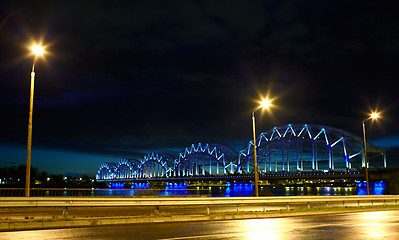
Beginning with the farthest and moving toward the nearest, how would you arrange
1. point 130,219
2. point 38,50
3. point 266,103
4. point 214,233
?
point 266,103 → point 38,50 → point 130,219 → point 214,233

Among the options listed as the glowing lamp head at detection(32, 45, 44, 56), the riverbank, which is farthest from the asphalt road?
the glowing lamp head at detection(32, 45, 44, 56)

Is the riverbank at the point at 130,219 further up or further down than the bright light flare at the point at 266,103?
further down

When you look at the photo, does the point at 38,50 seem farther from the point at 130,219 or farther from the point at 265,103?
the point at 265,103

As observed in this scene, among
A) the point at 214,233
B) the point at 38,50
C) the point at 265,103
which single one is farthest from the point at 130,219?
the point at 265,103

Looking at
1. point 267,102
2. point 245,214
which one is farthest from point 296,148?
point 245,214

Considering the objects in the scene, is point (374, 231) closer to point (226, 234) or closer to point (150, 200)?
point (226, 234)

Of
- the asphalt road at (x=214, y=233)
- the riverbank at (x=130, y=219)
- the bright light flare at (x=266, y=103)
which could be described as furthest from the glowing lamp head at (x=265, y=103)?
the asphalt road at (x=214, y=233)

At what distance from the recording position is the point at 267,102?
1224 inches

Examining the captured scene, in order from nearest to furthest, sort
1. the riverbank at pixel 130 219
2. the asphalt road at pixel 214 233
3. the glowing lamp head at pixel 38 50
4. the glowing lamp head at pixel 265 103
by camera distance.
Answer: the asphalt road at pixel 214 233 → the riverbank at pixel 130 219 → the glowing lamp head at pixel 38 50 → the glowing lamp head at pixel 265 103

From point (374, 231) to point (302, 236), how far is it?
3.28m

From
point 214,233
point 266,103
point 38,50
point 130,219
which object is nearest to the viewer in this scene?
point 214,233

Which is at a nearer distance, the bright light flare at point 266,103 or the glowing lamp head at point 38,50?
the glowing lamp head at point 38,50

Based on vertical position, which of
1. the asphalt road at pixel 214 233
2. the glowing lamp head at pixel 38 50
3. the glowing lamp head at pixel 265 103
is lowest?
the asphalt road at pixel 214 233

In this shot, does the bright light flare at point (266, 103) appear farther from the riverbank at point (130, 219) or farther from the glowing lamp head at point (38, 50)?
the glowing lamp head at point (38, 50)
